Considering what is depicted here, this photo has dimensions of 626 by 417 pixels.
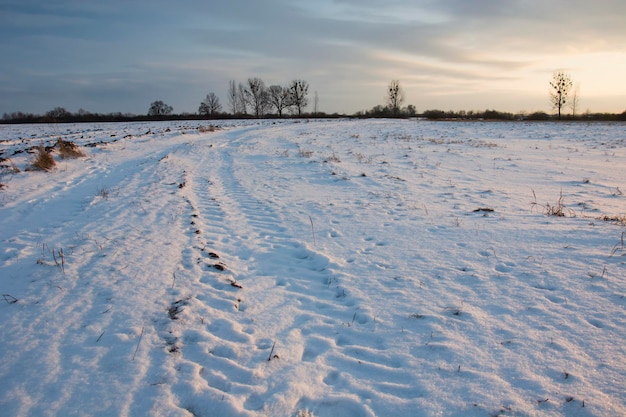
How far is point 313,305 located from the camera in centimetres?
403

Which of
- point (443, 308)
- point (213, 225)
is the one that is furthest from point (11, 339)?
point (443, 308)

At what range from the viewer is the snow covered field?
105 inches

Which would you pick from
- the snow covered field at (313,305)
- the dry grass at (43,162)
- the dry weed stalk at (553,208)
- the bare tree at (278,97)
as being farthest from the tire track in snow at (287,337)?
the bare tree at (278,97)

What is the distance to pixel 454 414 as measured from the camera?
250 cm

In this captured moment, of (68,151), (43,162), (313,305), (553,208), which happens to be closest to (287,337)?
(313,305)

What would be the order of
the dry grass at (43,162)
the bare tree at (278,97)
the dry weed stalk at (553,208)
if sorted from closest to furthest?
the dry weed stalk at (553,208)
the dry grass at (43,162)
the bare tree at (278,97)

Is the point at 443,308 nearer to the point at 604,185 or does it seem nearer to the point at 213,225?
the point at 213,225

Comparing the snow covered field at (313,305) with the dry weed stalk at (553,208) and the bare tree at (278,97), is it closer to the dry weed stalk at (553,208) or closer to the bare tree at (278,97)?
the dry weed stalk at (553,208)

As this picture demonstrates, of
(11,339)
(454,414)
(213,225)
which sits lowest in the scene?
(454,414)

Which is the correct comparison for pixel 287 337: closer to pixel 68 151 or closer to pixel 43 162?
pixel 43 162

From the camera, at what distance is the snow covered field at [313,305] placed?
2.67 metres

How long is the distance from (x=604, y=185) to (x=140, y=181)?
13.0 meters

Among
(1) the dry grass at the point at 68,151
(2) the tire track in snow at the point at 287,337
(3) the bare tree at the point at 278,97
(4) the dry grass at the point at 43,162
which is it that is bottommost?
(2) the tire track in snow at the point at 287,337

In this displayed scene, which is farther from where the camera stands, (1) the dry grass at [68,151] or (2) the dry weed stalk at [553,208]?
(1) the dry grass at [68,151]
